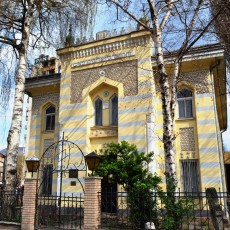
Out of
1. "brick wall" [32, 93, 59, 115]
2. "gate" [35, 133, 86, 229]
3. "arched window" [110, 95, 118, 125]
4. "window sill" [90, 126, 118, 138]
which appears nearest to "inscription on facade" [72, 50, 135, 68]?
"arched window" [110, 95, 118, 125]

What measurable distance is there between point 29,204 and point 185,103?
7958mm

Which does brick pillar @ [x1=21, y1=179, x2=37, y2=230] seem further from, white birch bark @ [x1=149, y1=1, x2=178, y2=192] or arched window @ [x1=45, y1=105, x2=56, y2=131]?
arched window @ [x1=45, y1=105, x2=56, y2=131]

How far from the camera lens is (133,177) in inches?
395

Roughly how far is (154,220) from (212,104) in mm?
5950

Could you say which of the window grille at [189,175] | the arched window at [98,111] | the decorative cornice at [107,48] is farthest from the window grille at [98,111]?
the window grille at [189,175]

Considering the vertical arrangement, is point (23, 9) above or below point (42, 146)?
above

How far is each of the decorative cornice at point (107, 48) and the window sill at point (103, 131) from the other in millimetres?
3724

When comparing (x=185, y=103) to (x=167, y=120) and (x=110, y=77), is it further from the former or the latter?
(x=167, y=120)

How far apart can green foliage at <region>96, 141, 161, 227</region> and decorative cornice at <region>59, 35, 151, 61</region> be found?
5.34 meters

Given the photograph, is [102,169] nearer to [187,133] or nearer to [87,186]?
[87,186]

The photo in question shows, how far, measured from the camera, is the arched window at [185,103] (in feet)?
42.8

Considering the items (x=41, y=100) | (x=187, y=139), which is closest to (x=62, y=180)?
(x=41, y=100)

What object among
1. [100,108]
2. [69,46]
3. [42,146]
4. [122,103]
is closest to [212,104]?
[122,103]

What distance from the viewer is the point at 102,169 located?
1016 cm
